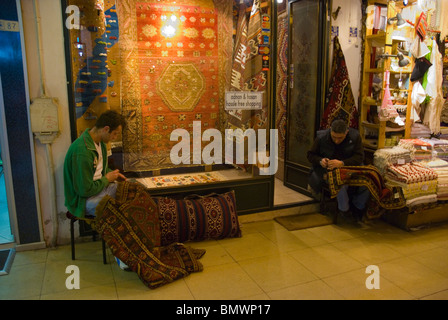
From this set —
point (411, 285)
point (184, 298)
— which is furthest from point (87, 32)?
point (411, 285)

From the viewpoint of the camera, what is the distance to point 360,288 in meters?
2.77

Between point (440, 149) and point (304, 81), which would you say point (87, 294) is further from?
point (440, 149)

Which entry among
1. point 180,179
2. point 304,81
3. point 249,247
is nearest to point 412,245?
point 249,247

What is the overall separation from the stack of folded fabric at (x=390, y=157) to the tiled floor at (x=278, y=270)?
714 mm

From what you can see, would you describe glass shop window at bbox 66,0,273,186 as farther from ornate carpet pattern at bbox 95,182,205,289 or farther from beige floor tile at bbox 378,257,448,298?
beige floor tile at bbox 378,257,448,298

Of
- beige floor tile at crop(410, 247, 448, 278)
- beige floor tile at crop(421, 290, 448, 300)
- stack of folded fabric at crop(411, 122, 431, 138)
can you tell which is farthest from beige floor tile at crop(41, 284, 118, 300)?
stack of folded fabric at crop(411, 122, 431, 138)

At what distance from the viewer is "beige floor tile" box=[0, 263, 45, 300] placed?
266cm

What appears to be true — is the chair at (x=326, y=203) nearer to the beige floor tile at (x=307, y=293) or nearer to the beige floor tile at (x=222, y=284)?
the beige floor tile at (x=307, y=293)

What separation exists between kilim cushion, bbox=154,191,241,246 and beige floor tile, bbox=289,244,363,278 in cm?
68

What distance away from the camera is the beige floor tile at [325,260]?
3.05 metres

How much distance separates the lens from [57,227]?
133 inches

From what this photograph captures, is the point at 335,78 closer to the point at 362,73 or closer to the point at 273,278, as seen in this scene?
the point at 362,73

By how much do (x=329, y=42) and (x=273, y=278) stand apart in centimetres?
284

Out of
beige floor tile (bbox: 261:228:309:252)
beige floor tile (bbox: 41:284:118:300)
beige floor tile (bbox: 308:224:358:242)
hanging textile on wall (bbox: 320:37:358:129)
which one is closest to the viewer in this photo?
beige floor tile (bbox: 41:284:118:300)
